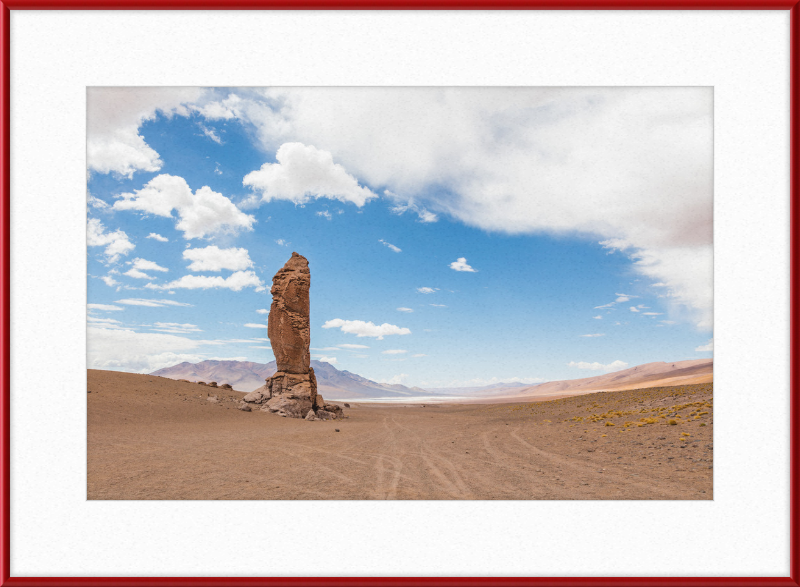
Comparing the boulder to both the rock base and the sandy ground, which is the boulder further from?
the sandy ground

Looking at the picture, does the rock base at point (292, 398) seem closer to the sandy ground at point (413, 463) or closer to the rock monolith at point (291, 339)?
the rock monolith at point (291, 339)

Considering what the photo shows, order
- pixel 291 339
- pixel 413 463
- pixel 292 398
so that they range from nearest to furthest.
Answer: pixel 413 463 < pixel 292 398 < pixel 291 339

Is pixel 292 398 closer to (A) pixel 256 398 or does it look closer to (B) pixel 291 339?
(A) pixel 256 398

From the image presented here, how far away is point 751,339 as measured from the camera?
5.36 meters

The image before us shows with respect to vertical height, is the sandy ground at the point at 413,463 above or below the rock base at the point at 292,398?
above

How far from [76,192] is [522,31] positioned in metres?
6.98

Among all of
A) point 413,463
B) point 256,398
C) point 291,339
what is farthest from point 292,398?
point 413,463

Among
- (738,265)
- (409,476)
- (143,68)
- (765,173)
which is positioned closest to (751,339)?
(738,265)

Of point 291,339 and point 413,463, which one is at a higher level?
point 291,339

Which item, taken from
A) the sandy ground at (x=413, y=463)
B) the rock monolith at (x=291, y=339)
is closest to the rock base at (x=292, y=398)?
the rock monolith at (x=291, y=339)

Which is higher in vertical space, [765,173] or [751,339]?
[765,173]

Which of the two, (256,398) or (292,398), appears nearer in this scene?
(292,398)

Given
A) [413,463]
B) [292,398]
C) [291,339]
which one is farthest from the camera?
[291,339]
